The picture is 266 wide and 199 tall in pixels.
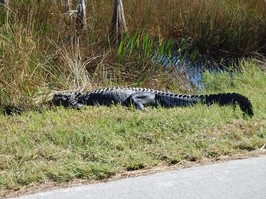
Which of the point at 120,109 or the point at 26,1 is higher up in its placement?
the point at 26,1

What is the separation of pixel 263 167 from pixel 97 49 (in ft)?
16.9

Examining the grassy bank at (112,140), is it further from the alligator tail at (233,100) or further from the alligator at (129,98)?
the alligator at (129,98)

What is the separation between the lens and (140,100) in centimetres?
688

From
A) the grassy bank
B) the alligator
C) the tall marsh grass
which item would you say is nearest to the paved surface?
the grassy bank

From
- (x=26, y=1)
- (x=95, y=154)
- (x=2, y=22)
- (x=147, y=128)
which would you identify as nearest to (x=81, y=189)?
(x=95, y=154)

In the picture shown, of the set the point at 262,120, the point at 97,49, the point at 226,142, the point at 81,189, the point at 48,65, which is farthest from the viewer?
the point at 97,49

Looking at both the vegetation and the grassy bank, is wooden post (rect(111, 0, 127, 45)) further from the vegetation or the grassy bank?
the grassy bank

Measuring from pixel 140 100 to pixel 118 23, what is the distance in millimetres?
2774

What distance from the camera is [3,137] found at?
5000 millimetres

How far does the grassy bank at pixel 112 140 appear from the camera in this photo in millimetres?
4086

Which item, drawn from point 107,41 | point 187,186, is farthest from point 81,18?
point 187,186

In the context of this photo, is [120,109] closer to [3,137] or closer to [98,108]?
[98,108]

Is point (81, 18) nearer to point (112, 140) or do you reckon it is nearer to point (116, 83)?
point (116, 83)

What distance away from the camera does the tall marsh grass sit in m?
7.08
